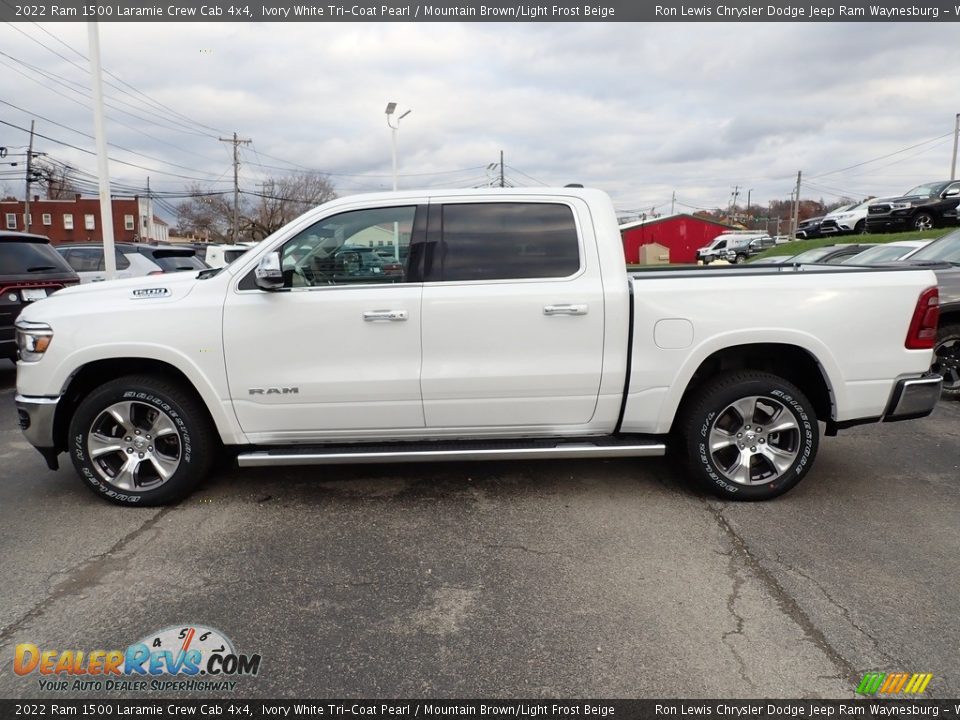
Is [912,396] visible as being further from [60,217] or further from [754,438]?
[60,217]

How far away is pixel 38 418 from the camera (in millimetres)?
3971

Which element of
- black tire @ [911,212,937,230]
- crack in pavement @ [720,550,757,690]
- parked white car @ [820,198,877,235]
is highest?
parked white car @ [820,198,877,235]

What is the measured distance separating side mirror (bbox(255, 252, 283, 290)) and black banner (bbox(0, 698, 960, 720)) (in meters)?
2.24

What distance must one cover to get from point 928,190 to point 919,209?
783mm

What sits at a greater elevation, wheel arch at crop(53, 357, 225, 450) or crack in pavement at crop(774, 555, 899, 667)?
wheel arch at crop(53, 357, 225, 450)

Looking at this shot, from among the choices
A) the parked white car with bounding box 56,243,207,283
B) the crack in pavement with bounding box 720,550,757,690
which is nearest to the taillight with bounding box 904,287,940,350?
the crack in pavement with bounding box 720,550,757,690

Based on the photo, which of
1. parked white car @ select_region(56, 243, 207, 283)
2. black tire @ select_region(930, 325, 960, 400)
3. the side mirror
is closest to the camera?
the side mirror

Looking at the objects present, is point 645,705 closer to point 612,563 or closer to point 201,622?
point 612,563

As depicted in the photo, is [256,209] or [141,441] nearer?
[141,441]

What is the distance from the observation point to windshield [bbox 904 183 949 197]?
19.4m

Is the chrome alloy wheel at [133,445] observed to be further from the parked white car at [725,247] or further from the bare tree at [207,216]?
the bare tree at [207,216]

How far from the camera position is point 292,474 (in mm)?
4734

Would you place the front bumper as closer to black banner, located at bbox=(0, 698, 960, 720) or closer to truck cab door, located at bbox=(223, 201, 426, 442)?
truck cab door, located at bbox=(223, 201, 426, 442)

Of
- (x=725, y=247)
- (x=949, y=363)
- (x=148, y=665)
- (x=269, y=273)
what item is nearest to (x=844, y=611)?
(x=148, y=665)
